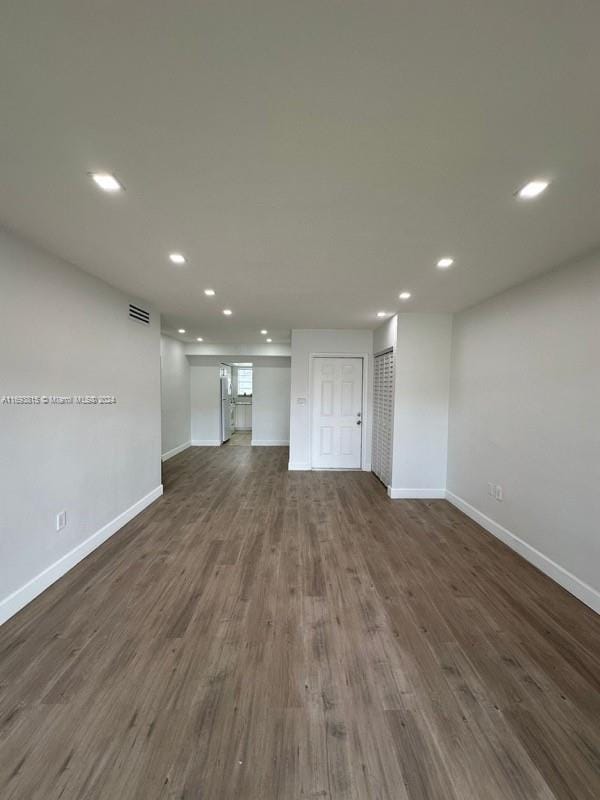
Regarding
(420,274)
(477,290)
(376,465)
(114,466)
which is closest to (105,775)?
(114,466)

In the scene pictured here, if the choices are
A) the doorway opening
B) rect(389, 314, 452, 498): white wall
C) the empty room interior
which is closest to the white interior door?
rect(389, 314, 452, 498): white wall

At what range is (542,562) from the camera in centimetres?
260

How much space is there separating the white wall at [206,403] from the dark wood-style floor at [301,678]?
16.0 ft

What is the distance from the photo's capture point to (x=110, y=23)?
0.87 meters

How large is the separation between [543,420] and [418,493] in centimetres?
204

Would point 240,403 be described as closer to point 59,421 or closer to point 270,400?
point 270,400

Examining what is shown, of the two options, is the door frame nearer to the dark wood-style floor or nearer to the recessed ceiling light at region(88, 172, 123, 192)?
the dark wood-style floor

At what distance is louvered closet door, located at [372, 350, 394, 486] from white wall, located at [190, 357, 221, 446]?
400 centimetres

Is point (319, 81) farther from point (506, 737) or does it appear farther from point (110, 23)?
point (506, 737)

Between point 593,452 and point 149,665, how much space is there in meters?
3.06

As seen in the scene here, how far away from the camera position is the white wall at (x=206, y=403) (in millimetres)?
7660

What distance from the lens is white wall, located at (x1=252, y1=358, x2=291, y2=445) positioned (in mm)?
7668

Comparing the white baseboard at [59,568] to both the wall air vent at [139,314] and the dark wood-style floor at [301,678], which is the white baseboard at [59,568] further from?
the wall air vent at [139,314]

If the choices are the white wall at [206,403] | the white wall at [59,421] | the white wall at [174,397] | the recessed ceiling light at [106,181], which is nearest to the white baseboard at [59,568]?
the white wall at [59,421]
